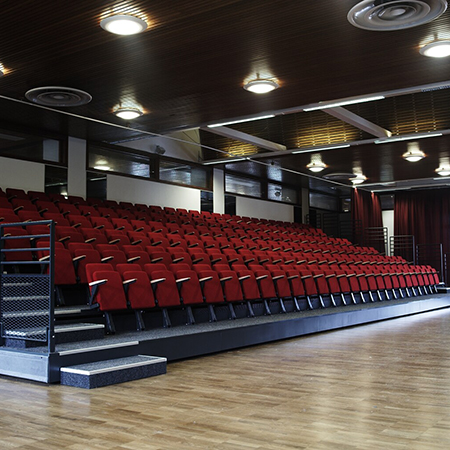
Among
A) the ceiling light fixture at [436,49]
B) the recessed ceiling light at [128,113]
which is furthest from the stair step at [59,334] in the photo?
the ceiling light fixture at [436,49]

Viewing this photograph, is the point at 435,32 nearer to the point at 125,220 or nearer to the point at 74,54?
the point at 74,54

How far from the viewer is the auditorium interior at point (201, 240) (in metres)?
3.10

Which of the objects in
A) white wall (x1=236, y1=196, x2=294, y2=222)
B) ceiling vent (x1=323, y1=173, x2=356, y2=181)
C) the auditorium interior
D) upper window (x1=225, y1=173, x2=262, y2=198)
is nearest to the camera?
the auditorium interior

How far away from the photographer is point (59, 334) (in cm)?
416

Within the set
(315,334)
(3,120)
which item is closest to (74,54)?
(3,120)

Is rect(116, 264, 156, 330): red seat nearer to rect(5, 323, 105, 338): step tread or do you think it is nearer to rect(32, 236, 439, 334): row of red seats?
rect(32, 236, 439, 334): row of red seats

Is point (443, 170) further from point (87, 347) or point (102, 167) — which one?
point (87, 347)

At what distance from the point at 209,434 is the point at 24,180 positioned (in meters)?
6.67

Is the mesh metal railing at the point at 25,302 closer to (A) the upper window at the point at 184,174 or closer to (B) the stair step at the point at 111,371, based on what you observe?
(B) the stair step at the point at 111,371

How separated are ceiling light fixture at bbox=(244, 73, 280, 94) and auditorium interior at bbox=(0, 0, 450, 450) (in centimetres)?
2

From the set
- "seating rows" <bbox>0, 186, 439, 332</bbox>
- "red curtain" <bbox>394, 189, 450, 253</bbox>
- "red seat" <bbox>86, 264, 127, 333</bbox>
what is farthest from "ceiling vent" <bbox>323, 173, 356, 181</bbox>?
"red seat" <bbox>86, 264, 127, 333</bbox>

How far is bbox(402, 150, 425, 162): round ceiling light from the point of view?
1029 centimetres

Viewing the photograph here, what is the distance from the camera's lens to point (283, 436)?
8.43ft

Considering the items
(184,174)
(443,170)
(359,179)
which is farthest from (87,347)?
(359,179)
